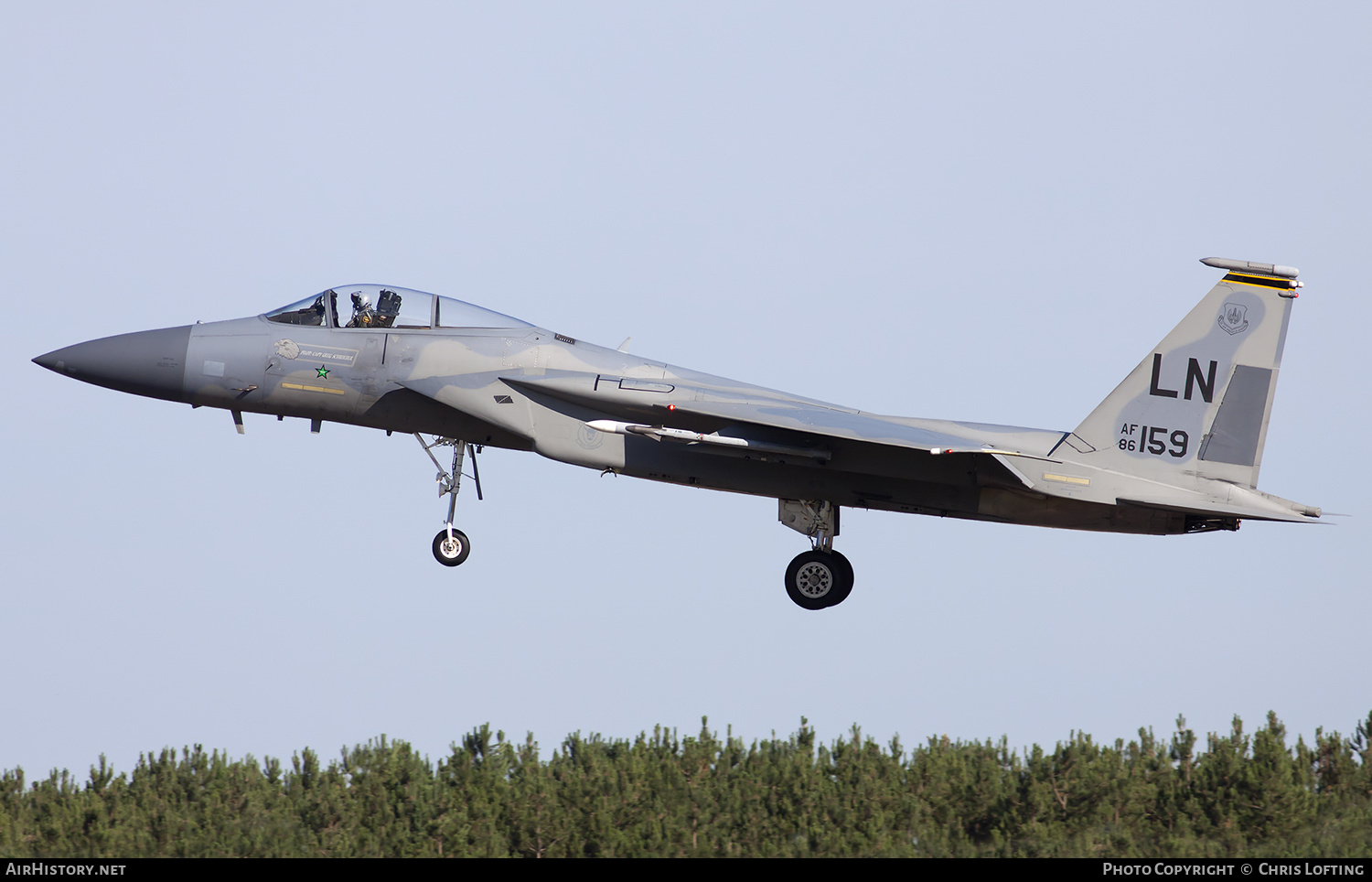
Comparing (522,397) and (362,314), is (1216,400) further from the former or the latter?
(362,314)

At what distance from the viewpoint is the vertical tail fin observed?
16000 millimetres

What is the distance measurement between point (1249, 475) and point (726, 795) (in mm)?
7796

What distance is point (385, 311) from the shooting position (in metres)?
17.1

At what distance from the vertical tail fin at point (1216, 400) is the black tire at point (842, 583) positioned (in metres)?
2.90

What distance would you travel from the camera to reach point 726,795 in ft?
62.0

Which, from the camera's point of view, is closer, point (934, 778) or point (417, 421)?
point (417, 421)

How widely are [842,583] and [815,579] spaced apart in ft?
1.09

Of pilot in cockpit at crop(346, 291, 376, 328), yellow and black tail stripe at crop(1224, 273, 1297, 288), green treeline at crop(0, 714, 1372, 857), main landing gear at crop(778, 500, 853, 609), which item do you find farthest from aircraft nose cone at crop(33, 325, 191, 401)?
yellow and black tail stripe at crop(1224, 273, 1297, 288)

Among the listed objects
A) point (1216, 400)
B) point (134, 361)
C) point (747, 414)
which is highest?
point (1216, 400)

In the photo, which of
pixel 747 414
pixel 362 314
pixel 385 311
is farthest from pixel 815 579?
→ pixel 362 314
